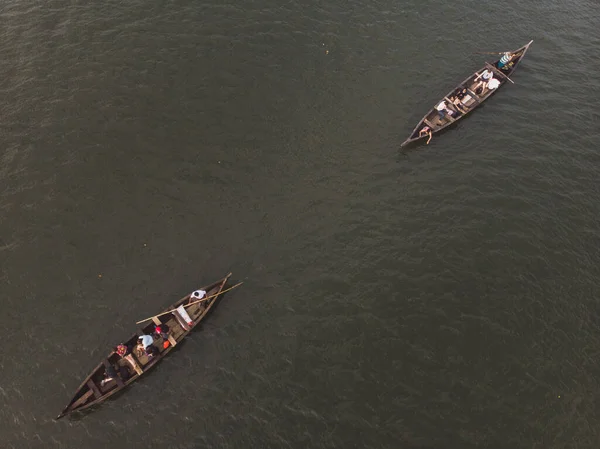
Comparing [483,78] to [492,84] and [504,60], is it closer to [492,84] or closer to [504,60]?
[492,84]

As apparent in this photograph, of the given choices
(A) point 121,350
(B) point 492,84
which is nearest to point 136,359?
(A) point 121,350

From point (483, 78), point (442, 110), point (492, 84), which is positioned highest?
point (483, 78)

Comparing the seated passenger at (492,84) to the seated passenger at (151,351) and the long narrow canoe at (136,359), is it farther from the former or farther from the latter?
the seated passenger at (151,351)

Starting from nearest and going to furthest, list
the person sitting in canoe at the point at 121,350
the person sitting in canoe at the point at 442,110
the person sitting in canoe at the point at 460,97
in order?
the person sitting in canoe at the point at 121,350 < the person sitting in canoe at the point at 442,110 < the person sitting in canoe at the point at 460,97

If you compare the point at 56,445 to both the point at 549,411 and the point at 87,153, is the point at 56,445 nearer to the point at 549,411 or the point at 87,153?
the point at 87,153

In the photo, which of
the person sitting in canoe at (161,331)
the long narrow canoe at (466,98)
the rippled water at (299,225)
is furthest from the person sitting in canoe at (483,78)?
the person sitting in canoe at (161,331)

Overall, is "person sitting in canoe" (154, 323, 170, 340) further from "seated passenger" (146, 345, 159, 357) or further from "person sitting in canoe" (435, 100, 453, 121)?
"person sitting in canoe" (435, 100, 453, 121)

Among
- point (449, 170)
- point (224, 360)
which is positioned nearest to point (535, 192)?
point (449, 170)
